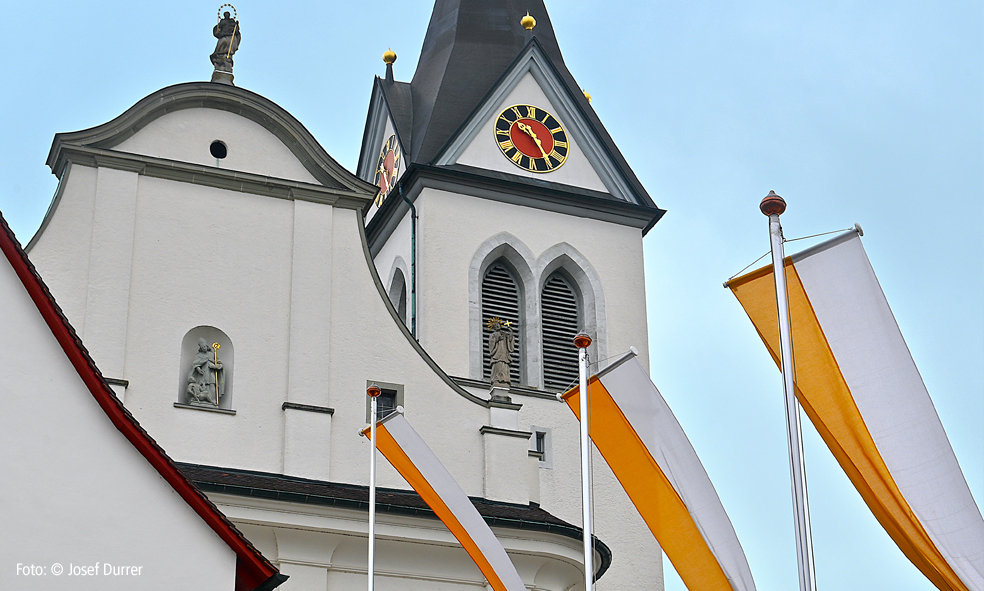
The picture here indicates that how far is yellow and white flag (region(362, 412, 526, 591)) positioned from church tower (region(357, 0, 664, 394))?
36.5ft

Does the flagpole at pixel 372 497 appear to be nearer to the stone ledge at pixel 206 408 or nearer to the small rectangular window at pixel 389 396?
the stone ledge at pixel 206 408

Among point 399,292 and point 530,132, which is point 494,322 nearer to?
point 399,292

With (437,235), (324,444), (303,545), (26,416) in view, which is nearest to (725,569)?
(26,416)

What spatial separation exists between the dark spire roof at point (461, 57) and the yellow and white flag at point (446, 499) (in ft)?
44.7

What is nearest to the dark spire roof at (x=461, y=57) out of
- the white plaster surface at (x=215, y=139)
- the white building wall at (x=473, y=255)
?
the white building wall at (x=473, y=255)

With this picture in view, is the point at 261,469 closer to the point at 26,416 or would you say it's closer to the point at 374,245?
the point at 26,416

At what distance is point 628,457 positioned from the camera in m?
13.9

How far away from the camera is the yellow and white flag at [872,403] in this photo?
38.5ft

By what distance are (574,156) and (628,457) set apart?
58.6 ft

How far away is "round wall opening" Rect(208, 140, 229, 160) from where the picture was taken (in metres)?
21.8

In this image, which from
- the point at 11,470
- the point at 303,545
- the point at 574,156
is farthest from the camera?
the point at 574,156

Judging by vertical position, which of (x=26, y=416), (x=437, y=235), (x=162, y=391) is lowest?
(x=26, y=416)

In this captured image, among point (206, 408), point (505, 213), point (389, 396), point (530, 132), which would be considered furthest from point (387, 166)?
point (206, 408)

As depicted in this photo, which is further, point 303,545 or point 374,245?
point 374,245
